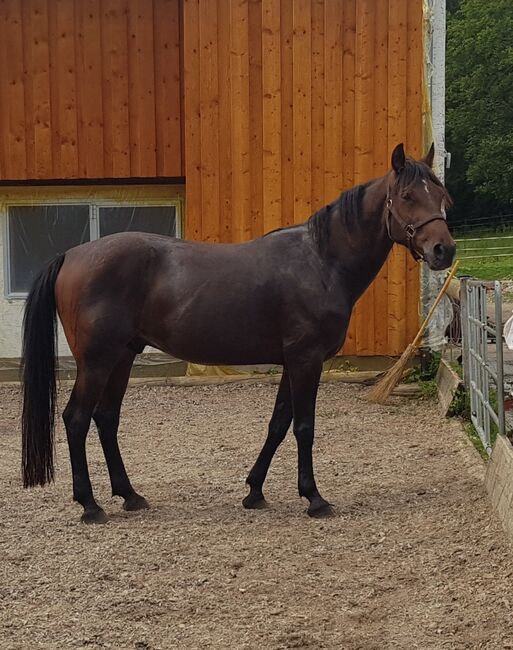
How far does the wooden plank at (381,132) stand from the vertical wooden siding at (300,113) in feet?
0.03

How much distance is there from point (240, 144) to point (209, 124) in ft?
1.26

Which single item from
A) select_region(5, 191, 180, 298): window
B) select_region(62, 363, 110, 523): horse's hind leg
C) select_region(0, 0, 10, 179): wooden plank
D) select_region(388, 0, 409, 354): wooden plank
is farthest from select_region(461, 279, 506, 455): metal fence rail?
select_region(0, 0, 10, 179): wooden plank

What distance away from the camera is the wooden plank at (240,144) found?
959 centimetres

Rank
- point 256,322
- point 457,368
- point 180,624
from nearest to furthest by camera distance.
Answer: point 180,624 < point 256,322 < point 457,368

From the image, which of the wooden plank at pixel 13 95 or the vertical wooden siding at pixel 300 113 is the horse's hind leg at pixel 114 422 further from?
the wooden plank at pixel 13 95

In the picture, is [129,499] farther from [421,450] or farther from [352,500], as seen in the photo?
[421,450]

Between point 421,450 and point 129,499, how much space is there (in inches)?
91.9

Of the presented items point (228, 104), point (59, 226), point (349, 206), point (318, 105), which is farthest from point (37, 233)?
point (349, 206)

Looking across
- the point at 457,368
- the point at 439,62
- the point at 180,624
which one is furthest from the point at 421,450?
the point at 439,62

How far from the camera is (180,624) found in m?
3.46

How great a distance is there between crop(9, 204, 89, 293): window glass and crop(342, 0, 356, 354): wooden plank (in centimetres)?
283

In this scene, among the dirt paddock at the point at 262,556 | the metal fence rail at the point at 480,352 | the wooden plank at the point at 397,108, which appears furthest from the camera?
the wooden plank at the point at 397,108

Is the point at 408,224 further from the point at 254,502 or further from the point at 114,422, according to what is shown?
the point at 114,422

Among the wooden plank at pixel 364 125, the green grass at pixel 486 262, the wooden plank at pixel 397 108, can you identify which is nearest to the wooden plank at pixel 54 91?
the wooden plank at pixel 364 125
